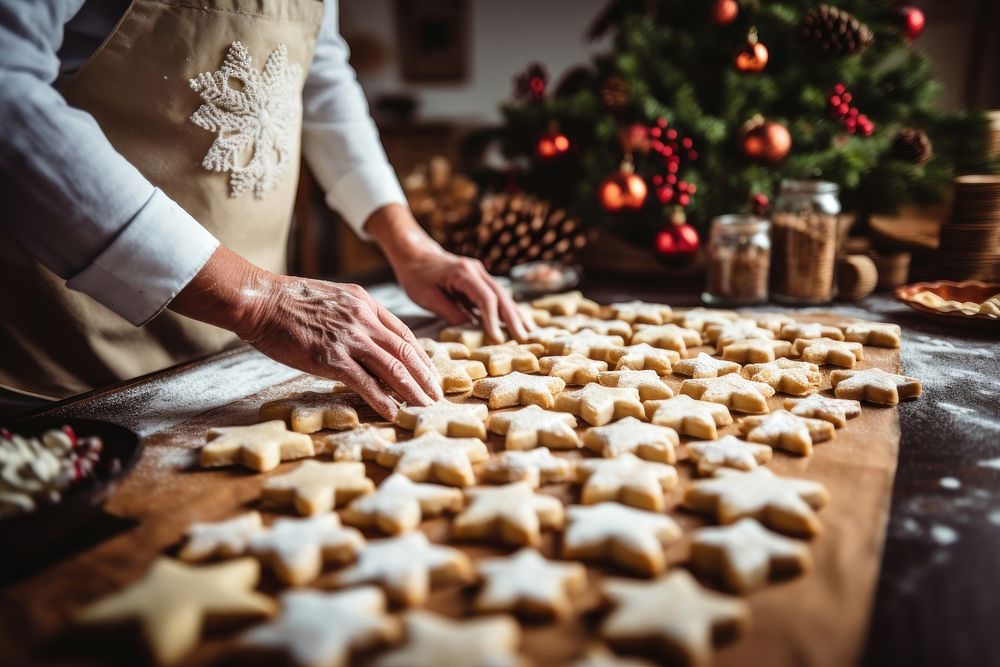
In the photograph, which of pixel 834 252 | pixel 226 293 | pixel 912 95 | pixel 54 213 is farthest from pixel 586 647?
pixel 912 95

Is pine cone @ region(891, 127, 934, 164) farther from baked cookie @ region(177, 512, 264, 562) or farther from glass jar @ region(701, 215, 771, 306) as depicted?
baked cookie @ region(177, 512, 264, 562)

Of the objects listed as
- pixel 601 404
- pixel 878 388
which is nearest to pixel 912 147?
pixel 878 388

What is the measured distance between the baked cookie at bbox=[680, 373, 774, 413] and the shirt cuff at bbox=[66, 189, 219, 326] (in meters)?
0.97

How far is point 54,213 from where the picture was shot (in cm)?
112

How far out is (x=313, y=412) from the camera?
4.30 feet

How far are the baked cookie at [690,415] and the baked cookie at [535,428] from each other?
0.52 ft

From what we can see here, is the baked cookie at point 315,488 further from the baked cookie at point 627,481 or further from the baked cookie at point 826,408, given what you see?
the baked cookie at point 826,408

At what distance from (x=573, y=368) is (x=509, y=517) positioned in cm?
65

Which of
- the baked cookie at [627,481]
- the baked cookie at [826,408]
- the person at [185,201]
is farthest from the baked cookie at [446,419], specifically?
the baked cookie at [826,408]

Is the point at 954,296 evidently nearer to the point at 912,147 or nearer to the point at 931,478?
the point at 912,147

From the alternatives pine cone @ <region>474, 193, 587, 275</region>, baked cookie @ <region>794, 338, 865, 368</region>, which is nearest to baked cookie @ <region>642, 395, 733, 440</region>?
baked cookie @ <region>794, 338, 865, 368</region>

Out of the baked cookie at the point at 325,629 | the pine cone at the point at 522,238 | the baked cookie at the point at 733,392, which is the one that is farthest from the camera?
the pine cone at the point at 522,238

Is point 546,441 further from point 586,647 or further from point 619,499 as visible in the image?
point 586,647

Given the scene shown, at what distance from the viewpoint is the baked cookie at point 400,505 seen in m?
0.94
